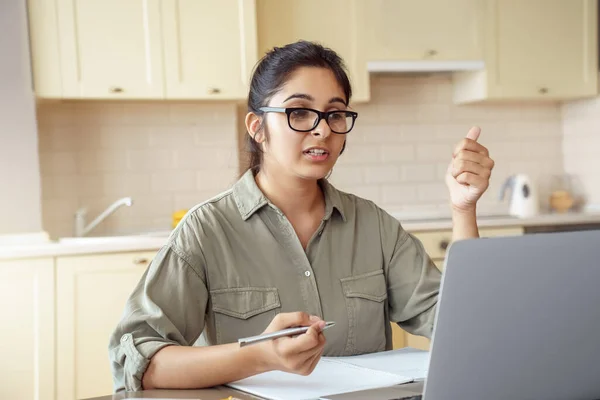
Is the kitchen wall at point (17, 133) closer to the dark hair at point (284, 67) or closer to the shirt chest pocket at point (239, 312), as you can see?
the dark hair at point (284, 67)

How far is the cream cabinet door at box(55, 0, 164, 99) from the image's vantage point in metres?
3.49

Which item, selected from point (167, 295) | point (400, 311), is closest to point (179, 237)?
point (167, 295)

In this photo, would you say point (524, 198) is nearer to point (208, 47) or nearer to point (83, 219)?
point (208, 47)

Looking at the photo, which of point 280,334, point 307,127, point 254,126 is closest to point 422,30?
point 254,126

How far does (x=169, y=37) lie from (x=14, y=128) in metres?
0.79

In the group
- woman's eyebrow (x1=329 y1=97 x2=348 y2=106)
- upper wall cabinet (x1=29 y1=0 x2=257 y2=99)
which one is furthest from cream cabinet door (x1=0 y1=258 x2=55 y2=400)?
woman's eyebrow (x1=329 y1=97 x2=348 y2=106)

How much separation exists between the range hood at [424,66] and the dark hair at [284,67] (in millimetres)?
2200

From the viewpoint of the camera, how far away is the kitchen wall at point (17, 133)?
11.1 feet

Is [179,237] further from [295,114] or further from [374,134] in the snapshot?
[374,134]

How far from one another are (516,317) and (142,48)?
9.52ft

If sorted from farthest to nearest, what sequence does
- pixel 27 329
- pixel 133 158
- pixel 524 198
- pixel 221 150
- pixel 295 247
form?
pixel 524 198 < pixel 221 150 < pixel 133 158 < pixel 27 329 < pixel 295 247

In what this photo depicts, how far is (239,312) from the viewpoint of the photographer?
1.58 meters

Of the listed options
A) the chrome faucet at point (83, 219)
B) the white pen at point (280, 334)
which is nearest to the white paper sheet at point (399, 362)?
the white pen at point (280, 334)

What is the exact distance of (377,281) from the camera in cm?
171
